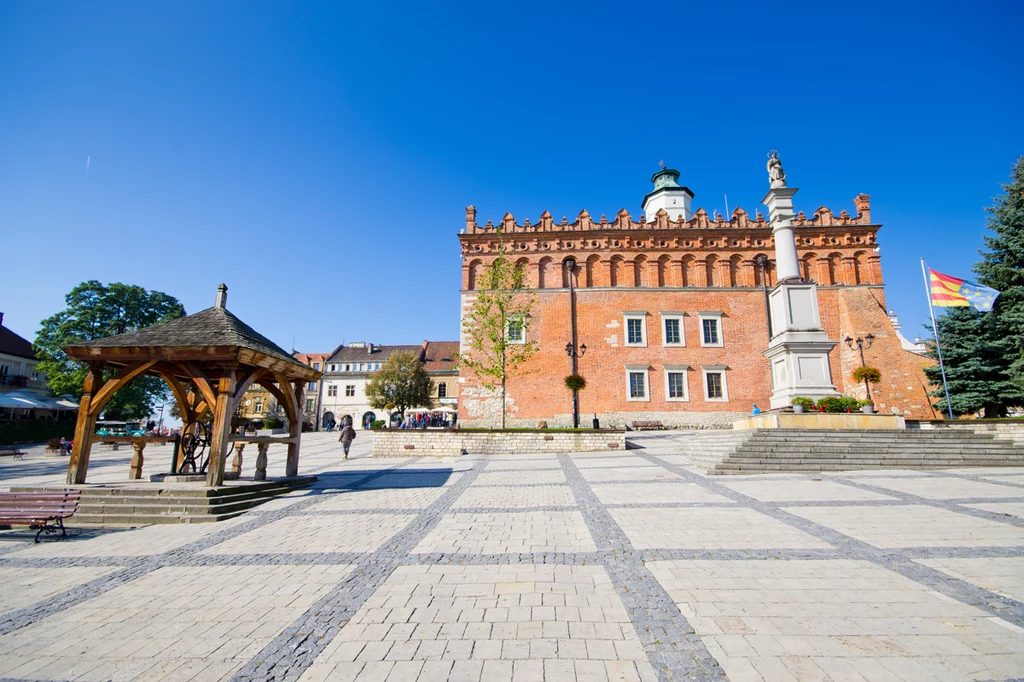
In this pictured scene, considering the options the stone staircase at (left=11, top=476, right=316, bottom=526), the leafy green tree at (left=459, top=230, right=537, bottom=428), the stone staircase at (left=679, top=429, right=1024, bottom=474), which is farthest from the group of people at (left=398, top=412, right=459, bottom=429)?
the stone staircase at (left=11, top=476, right=316, bottom=526)

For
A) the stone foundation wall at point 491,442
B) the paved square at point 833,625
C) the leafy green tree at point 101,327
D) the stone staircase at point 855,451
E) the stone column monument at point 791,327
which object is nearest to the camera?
the paved square at point 833,625

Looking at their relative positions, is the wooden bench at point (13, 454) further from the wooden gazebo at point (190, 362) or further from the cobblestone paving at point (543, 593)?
the cobblestone paving at point (543, 593)

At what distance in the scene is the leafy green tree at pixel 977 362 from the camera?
20.5 m

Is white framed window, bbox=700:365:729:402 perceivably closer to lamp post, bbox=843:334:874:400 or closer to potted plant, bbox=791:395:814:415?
lamp post, bbox=843:334:874:400

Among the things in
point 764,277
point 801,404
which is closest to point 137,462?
point 801,404

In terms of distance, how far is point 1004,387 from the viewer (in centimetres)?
2036

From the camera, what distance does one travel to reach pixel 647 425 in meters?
26.6

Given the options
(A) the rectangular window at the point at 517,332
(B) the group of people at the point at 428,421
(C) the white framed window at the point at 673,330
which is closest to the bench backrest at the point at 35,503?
(A) the rectangular window at the point at 517,332

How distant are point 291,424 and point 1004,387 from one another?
29258 mm

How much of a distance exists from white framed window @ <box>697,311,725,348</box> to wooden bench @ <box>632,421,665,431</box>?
234 inches

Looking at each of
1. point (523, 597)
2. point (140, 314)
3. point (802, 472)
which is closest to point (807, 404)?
point (802, 472)

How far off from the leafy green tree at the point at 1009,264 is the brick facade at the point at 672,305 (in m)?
6.14

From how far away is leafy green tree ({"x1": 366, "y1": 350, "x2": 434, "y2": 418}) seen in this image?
40.2m

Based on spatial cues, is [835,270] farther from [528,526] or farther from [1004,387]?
[528,526]
